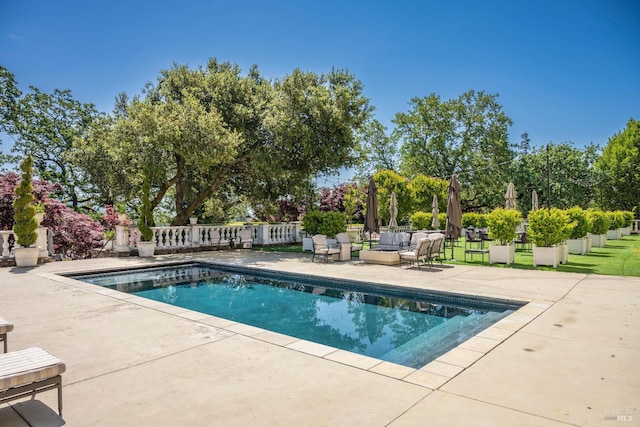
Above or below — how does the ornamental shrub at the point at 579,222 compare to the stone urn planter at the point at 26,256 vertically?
above

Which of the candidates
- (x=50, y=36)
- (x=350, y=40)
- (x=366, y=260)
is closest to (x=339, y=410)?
(x=366, y=260)

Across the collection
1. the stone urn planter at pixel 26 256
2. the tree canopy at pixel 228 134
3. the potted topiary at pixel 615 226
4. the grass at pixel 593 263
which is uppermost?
the tree canopy at pixel 228 134

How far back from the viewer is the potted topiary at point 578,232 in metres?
14.8

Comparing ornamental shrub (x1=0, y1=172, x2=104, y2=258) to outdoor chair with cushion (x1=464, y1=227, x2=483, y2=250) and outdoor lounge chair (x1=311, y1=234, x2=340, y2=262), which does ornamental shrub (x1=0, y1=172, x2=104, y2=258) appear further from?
outdoor chair with cushion (x1=464, y1=227, x2=483, y2=250)

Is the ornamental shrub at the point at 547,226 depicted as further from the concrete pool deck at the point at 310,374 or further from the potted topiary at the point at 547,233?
the concrete pool deck at the point at 310,374

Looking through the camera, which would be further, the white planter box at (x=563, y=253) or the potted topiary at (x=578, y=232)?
the potted topiary at (x=578, y=232)

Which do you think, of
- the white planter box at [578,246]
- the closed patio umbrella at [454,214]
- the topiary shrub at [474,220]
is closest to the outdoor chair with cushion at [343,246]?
the closed patio umbrella at [454,214]

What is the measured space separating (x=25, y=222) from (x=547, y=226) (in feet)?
51.4

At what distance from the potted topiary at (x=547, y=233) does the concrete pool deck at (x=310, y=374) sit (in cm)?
455

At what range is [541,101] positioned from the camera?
96.9 feet

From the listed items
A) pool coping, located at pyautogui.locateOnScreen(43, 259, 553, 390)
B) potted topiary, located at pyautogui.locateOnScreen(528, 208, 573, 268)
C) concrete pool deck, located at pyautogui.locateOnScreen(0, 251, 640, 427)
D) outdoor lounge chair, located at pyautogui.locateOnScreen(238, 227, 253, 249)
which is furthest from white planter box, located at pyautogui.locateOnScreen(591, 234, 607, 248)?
outdoor lounge chair, located at pyautogui.locateOnScreen(238, 227, 253, 249)

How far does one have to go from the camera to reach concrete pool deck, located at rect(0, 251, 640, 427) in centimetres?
301

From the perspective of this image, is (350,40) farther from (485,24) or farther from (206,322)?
(206,322)

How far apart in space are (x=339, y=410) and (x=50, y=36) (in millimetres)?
17931
